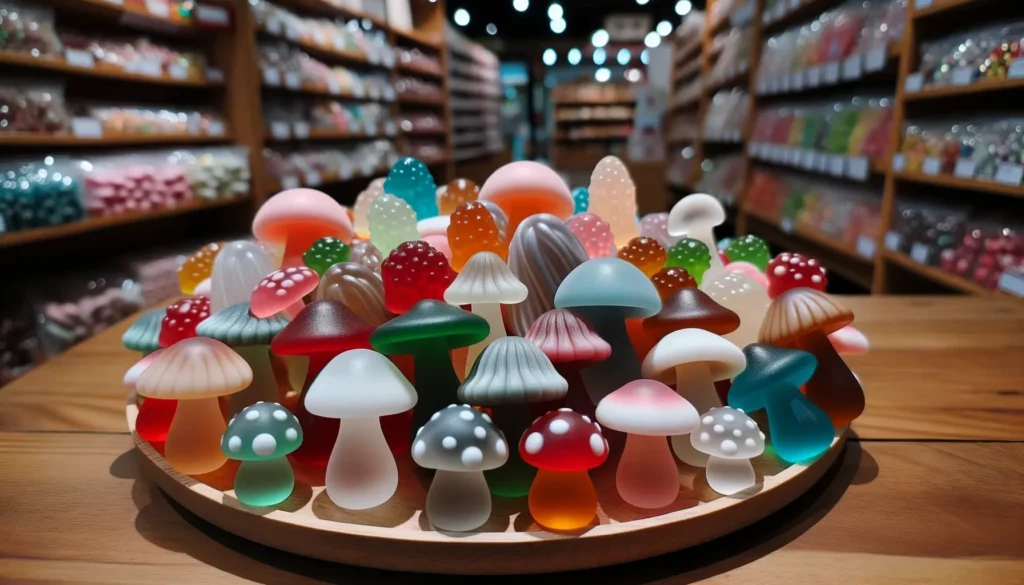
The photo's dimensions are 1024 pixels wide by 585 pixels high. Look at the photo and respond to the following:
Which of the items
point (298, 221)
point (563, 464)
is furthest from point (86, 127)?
point (563, 464)

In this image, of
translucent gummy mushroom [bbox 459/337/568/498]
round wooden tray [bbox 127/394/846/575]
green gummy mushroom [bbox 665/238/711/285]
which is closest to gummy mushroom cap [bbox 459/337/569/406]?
translucent gummy mushroom [bbox 459/337/568/498]

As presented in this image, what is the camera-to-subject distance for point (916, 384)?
1.17 meters

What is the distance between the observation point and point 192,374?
0.74 meters

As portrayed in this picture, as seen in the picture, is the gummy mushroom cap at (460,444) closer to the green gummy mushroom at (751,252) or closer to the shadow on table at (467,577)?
the shadow on table at (467,577)

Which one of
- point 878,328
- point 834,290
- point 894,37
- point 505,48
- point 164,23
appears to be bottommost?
point 834,290

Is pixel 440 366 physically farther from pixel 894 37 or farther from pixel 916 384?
pixel 894 37

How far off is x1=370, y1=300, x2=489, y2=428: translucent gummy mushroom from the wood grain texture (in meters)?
0.22

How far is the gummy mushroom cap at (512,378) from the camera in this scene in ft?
2.23

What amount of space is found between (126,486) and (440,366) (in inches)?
16.5

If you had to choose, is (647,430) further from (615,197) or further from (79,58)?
(79,58)

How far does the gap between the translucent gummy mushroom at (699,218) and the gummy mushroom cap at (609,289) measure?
36 centimetres

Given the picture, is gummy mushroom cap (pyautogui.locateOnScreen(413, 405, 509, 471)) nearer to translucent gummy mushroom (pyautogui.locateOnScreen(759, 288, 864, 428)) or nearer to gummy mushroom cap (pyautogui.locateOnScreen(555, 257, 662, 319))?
gummy mushroom cap (pyautogui.locateOnScreen(555, 257, 662, 319))

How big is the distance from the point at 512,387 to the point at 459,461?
0.09 m

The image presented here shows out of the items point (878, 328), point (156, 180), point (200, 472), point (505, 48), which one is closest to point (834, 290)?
point (878, 328)
